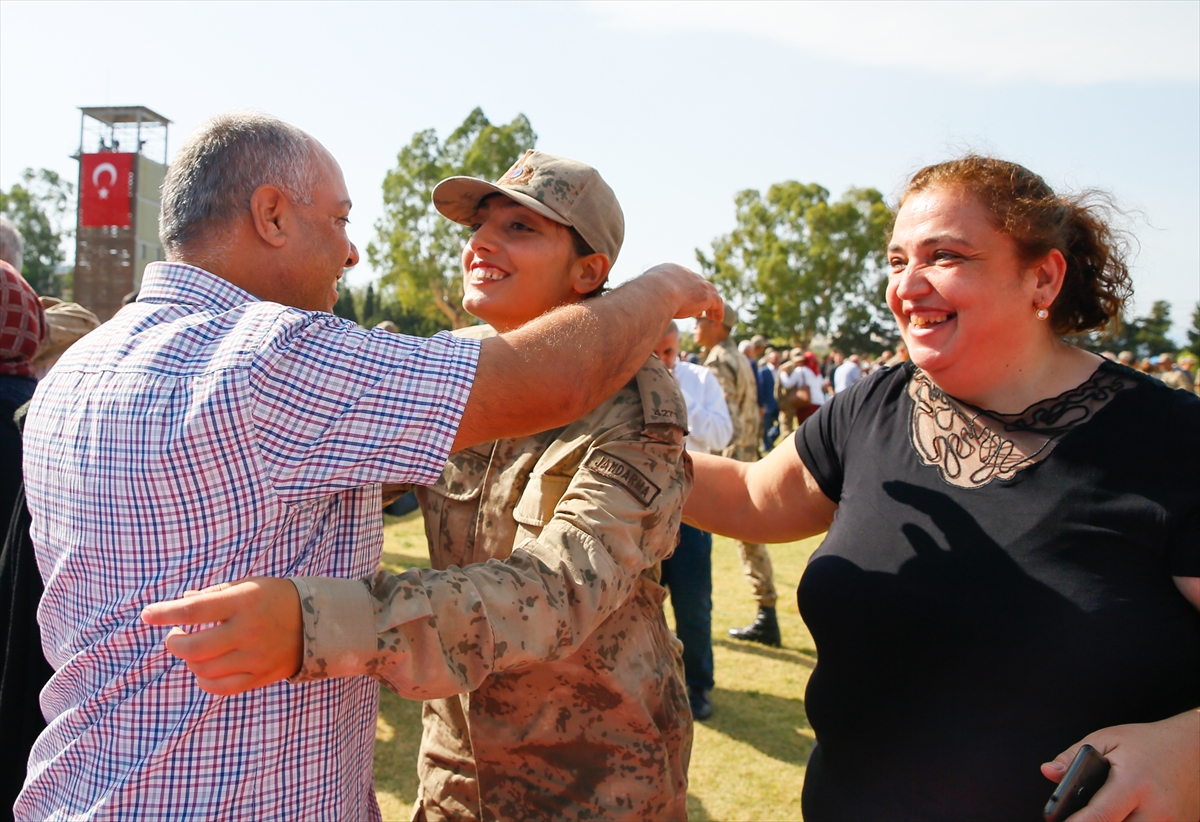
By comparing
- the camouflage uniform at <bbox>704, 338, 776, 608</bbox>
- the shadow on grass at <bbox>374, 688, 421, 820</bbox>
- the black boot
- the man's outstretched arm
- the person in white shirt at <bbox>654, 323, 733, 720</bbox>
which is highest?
the man's outstretched arm

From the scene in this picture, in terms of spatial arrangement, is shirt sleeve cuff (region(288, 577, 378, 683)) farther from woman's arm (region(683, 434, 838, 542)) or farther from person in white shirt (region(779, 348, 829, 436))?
person in white shirt (region(779, 348, 829, 436))

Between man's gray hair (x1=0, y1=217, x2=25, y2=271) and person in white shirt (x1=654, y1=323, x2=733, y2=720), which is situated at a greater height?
man's gray hair (x1=0, y1=217, x2=25, y2=271)

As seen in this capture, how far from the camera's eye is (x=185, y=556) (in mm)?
1416

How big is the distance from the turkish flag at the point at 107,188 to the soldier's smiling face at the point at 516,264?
37.0m

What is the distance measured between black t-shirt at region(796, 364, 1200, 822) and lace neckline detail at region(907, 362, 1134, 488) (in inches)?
1.0

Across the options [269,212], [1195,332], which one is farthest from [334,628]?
[1195,332]

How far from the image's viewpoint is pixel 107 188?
111 ft

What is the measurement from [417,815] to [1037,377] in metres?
2.00

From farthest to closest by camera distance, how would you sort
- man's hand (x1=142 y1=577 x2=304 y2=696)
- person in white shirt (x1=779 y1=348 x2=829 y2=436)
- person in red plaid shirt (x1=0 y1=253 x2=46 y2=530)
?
person in white shirt (x1=779 y1=348 x2=829 y2=436), person in red plaid shirt (x1=0 y1=253 x2=46 y2=530), man's hand (x1=142 y1=577 x2=304 y2=696)

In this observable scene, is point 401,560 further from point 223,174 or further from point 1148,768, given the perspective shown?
point 1148,768

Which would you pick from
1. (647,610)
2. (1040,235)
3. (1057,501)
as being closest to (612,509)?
(647,610)

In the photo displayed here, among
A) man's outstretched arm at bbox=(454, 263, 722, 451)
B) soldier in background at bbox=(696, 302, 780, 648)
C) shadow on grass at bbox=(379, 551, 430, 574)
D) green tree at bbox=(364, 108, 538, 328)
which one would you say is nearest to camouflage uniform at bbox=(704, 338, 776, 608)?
soldier in background at bbox=(696, 302, 780, 648)

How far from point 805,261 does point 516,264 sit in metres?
49.0

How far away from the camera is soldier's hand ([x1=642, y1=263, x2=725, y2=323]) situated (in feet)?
6.61
